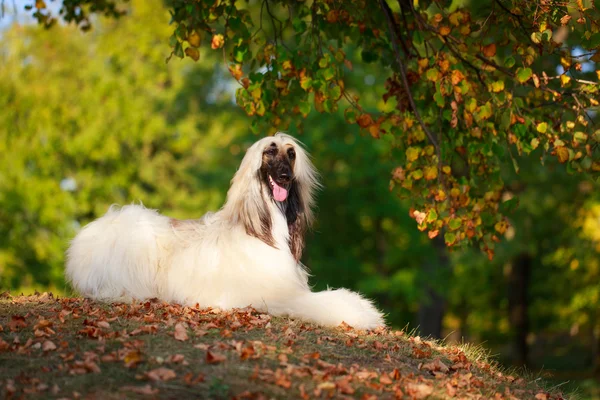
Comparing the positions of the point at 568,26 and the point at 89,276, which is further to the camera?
the point at 89,276

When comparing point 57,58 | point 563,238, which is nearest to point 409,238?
point 563,238

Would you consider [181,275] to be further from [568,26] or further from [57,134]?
[57,134]

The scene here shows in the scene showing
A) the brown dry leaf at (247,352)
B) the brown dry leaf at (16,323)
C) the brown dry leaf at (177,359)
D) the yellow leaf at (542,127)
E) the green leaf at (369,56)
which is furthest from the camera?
the green leaf at (369,56)

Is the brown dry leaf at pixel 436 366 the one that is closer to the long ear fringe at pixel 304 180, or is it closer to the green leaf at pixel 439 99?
the long ear fringe at pixel 304 180

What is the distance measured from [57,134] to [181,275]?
18684 mm

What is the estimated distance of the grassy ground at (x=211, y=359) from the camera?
5180 millimetres

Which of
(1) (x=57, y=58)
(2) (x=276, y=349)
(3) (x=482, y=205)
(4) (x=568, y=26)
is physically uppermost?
(1) (x=57, y=58)

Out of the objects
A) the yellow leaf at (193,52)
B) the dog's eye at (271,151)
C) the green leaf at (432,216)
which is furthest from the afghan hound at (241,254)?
the yellow leaf at (193,52)

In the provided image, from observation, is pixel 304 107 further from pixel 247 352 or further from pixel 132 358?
pixel 132 358

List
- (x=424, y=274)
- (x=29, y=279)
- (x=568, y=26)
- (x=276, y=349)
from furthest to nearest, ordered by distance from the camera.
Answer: (x=29, y=279) < (x=424, y=274) < (x=568, y=26) < (x=276, y=349)

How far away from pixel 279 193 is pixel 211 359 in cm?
213

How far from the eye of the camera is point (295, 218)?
296 inches

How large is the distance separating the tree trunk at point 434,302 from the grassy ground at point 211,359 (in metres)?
13.2

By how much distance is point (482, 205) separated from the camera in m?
8.56
